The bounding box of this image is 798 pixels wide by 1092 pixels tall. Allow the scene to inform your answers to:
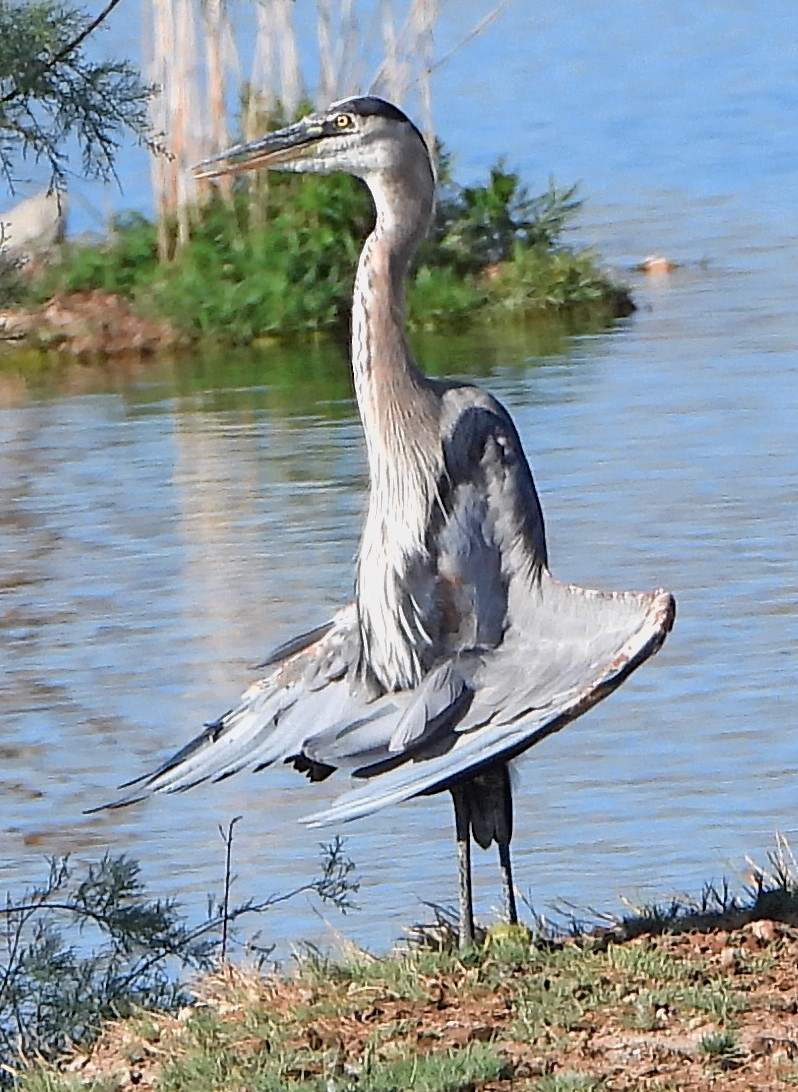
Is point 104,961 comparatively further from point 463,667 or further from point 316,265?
point 316,265

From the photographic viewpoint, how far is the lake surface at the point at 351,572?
305 inches

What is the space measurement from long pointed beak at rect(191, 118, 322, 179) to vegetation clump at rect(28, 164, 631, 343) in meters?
10.1

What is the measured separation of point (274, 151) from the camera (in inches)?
267

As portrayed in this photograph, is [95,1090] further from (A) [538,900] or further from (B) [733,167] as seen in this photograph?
(B) [733,167]

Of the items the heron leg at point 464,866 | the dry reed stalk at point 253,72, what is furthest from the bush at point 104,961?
the dry reed stalk at point 253,72

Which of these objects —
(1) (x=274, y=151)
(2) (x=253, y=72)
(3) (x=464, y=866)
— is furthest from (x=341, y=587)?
(2) (x=253, y=72)

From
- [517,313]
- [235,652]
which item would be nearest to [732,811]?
[235,652]

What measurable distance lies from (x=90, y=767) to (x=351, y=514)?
12.1ft

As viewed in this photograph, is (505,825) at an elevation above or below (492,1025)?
above

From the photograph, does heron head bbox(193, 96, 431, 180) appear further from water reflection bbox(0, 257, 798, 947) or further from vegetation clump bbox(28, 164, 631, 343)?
vegetation clump bbox(28, 164, 631, 343)

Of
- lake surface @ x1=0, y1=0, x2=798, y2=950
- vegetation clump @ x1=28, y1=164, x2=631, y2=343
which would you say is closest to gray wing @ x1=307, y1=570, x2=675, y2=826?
lake surface @ x1=0, y1=0, x2=798, y2=950

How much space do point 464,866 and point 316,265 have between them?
11.3m

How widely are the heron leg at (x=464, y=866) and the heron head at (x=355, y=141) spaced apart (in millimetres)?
1490

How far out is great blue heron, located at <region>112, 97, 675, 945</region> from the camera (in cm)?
584
